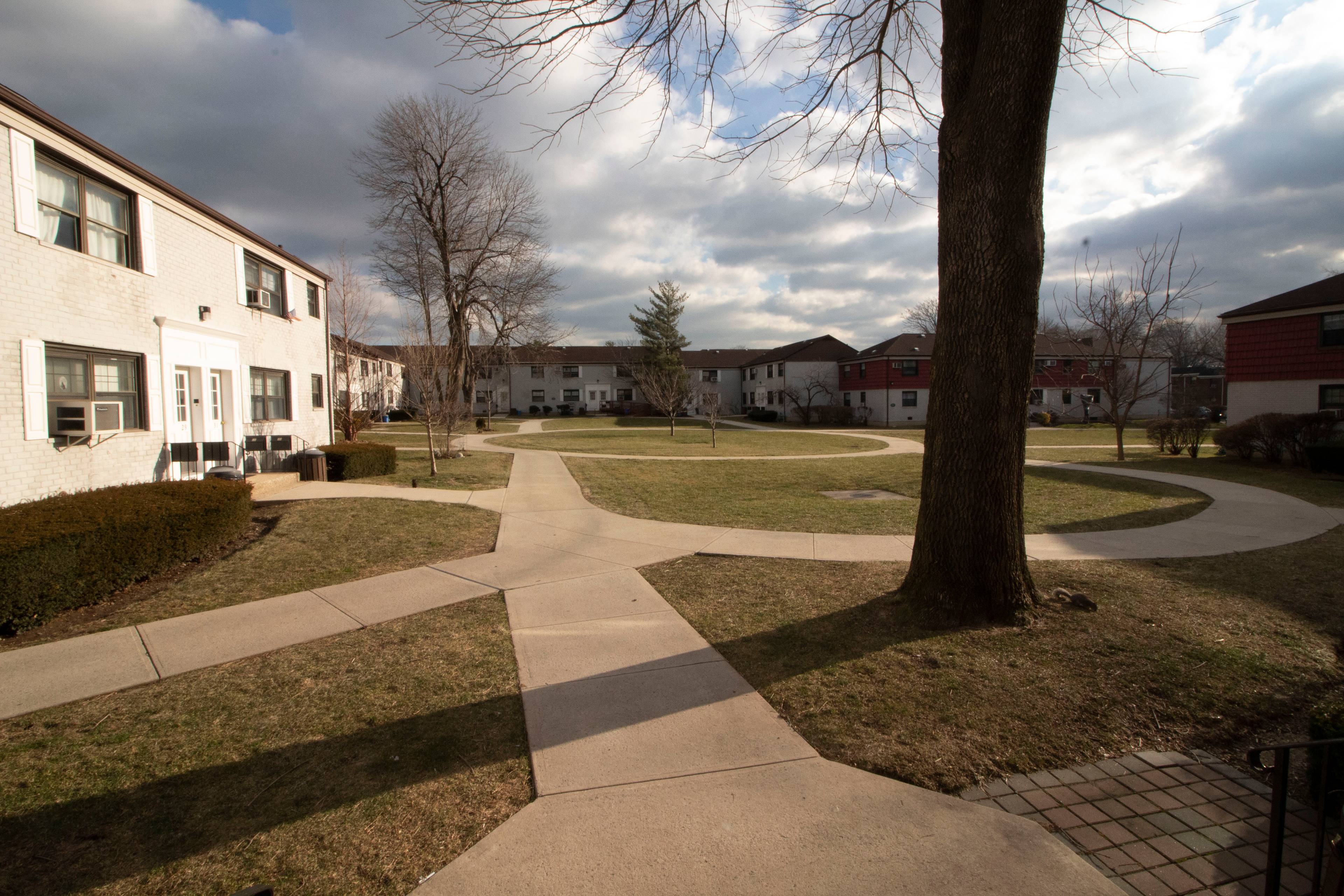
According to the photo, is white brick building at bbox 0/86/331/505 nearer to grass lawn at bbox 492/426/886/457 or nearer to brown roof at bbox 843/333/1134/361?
grass lawn at bbox 492/426/886/457

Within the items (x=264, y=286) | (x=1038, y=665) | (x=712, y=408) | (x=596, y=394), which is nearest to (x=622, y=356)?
(x=596, y=394)

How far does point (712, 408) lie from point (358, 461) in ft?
54.6

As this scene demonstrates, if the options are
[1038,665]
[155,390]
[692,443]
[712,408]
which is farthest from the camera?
[712,408]

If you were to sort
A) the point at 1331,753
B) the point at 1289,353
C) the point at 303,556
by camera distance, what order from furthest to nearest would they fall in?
the point at 1289,353, the point at 303,556, the point at 1331,753

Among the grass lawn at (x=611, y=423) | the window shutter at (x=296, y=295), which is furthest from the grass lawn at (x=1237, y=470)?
the grass lawn at (x=611, y=423)

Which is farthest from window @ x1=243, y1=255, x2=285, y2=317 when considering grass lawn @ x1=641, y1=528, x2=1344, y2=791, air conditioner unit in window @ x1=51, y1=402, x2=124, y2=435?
grass lawn @ x1=641, y1=528, x2=1344, y2=791

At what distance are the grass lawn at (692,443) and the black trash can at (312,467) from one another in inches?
372

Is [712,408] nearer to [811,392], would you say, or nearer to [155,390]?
[155,390]

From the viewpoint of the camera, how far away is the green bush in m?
2.94

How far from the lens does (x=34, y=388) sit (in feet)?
28.3

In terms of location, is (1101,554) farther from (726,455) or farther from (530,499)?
(726,455)

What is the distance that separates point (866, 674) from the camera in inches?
173

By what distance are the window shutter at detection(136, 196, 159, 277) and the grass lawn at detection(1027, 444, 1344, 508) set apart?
20.1 metres

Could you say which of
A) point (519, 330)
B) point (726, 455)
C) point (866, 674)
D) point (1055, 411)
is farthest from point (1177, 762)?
point (1055, 411)
